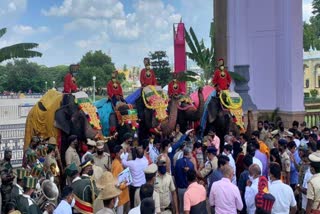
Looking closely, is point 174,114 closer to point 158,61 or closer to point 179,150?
point 179,150

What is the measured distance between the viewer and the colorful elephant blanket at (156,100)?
1225 centimetres

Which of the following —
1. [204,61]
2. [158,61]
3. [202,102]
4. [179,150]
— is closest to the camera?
[179,150]

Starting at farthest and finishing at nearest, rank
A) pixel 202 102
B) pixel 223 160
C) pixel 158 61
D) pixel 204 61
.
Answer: pixel 158 61 → pixel 204 61 → pixel 202 102 → pixel 223 160

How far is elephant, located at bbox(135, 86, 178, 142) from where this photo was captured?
12.3m

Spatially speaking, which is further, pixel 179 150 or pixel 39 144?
pixel 39 144

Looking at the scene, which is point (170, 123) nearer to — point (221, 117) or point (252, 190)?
point (221, 117)

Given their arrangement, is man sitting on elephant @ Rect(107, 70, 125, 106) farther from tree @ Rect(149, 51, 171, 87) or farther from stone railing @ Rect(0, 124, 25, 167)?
tree @ Rect(149, 51, 171, 87)

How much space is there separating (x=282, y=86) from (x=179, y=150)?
11.6m

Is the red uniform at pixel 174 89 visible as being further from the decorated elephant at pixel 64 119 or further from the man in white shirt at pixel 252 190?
the man in white shirt at pixel 252 190

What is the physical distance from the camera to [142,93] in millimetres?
12789

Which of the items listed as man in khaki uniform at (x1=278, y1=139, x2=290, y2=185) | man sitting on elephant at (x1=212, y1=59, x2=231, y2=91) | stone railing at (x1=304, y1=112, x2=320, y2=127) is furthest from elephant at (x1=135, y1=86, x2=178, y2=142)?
stone railing at (x1=304, y1=112, x2=320, y2=127)

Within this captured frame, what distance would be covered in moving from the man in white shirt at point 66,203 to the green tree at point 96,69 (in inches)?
2074

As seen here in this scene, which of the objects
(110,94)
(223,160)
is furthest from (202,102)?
(223,160)

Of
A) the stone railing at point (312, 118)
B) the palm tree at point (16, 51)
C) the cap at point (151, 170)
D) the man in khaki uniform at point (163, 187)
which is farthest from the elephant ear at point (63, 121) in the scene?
the stone railing at point (312, 118)
